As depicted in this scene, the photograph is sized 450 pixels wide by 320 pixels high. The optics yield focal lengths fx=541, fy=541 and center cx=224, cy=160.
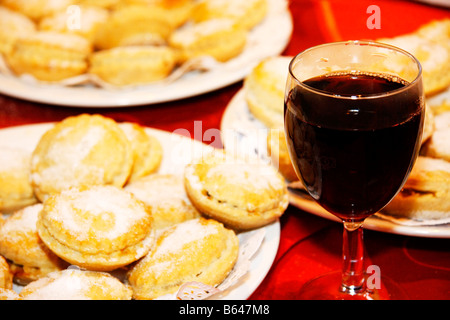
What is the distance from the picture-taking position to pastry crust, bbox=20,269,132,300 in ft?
3.37

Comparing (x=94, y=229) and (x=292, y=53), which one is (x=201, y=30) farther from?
(x=94, y=229)

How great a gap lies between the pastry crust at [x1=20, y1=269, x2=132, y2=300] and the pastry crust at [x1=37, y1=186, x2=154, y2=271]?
0.03 meters

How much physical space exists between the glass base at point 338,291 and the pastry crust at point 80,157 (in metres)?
0.52

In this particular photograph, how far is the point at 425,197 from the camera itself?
1.25 m

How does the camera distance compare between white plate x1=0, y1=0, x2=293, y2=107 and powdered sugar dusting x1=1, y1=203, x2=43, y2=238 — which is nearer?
powdered sugar dusting x1=1, y1=203, x2=43, y2=238

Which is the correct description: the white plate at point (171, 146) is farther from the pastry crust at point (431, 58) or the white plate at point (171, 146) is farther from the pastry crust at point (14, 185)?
the pastry crust at point (431, 58)

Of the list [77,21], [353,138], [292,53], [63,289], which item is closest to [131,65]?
[77,21]

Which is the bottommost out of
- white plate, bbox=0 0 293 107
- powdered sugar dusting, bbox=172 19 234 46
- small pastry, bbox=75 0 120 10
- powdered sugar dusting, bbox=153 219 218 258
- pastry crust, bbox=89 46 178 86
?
powdered sugar dusting, bbox=153 219 218 258

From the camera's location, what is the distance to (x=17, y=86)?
1.95 meters

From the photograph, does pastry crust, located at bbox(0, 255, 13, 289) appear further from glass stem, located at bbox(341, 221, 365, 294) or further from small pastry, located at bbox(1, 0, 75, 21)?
small pastry, located at bbox(1, 0, 75, 21)

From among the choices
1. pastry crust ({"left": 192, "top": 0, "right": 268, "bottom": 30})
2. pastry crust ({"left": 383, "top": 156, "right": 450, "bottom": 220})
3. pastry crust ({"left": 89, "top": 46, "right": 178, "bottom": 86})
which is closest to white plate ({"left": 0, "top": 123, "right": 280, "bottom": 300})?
pastry crust ({"left": 383, "top": 156, "right": 450, "bottom": 220})

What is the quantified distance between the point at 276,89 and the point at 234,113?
7.0 inches
